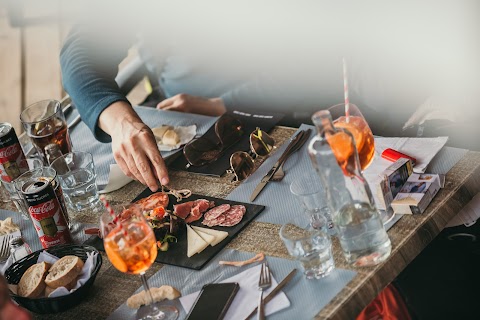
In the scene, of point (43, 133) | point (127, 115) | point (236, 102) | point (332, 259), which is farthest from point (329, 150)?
point (236, 102)

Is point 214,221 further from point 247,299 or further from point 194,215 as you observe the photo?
point 247,299

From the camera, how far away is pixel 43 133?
187 centimetres

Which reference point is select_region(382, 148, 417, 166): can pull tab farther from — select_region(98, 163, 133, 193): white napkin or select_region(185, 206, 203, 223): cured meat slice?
select_region(98, 163, 133, 193): white napkin

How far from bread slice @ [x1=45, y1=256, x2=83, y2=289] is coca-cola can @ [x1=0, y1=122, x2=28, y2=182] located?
19.1 inches

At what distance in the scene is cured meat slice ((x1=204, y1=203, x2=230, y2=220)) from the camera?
1556mm

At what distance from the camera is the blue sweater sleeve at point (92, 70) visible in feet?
6.53

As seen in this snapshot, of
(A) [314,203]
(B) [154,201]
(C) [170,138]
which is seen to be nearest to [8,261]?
(B) [154,201]

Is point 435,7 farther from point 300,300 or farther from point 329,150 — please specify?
point 300,300

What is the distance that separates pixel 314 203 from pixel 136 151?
Result: 1.70 feet

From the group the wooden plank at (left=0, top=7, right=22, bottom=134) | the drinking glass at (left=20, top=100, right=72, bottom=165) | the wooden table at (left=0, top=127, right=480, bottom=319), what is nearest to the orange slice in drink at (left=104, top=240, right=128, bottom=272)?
the wooden table at (left=0, top=127, right=480, bottom=319)

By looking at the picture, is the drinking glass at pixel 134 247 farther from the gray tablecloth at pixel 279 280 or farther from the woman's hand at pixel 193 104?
the woman's hand at pixel 193 104

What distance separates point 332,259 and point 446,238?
0.49m

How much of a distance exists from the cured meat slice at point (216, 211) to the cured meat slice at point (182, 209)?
0.15 ft

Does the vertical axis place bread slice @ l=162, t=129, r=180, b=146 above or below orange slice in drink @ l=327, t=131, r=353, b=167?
below
